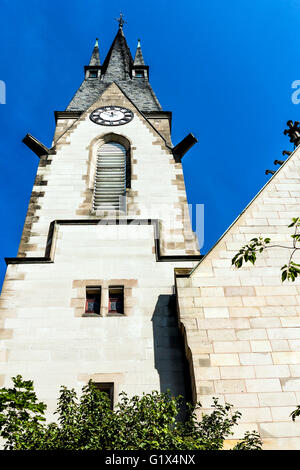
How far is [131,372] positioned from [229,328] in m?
2.15

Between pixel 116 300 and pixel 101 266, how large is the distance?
3.49ft

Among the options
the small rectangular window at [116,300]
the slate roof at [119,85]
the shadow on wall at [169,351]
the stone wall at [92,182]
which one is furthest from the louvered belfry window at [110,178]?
the shadow on wall at [169,351]

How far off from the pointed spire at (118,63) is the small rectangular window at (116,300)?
21.3m

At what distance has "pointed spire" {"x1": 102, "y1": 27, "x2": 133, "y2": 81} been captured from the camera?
3045 cm

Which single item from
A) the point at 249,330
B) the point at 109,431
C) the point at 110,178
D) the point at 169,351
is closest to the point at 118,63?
the point at 110,178

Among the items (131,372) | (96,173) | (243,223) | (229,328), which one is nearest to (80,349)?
(131,372)

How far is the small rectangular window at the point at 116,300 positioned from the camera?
10.8m

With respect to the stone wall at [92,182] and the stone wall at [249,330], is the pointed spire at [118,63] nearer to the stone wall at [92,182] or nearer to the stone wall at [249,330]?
the stone wall at [92,182]

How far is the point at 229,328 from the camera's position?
8.82 m

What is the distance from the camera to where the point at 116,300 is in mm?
11102

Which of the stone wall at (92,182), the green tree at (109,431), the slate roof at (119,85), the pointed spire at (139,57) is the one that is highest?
the pointed spire at (139,57)
